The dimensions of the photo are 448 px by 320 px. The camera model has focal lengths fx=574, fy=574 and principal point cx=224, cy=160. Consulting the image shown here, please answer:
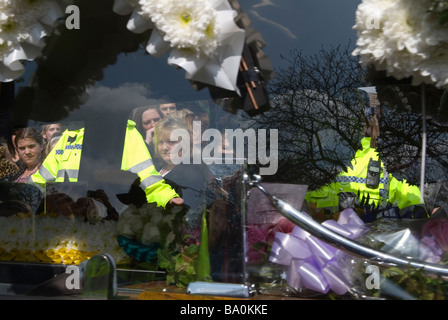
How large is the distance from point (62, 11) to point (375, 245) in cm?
136

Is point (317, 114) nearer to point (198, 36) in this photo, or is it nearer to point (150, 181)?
point (198, 36)

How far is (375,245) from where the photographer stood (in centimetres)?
172

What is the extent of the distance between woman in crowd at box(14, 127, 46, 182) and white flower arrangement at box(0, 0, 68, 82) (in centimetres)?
47

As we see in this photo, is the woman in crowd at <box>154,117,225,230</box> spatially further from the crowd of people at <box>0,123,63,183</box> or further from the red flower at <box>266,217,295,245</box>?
the crowd of people at <box>0,123,63,183</box>

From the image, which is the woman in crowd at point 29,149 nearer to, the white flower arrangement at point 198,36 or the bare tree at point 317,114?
the white flower arrangement at point 198,36

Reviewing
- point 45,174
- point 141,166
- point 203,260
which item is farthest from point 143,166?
point 203,260

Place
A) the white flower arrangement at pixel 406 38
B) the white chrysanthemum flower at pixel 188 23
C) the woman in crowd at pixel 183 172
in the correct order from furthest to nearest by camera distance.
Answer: the woman in crowd at pixel 183 172, the white chrysanthemum flower at pixel 188 23, the white flower arrangement at pixel 406 38

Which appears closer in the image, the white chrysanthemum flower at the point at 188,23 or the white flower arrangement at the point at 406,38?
the white flower arrangement at the point at 406,38

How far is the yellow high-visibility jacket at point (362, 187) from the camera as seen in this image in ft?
6.42

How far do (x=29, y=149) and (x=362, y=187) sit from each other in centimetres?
141

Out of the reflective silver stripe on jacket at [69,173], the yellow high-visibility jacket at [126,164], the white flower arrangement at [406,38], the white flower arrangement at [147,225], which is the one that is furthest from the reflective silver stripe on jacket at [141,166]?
the white flower arrangement at [406,38]

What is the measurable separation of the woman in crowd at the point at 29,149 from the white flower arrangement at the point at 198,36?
0.88 meters
